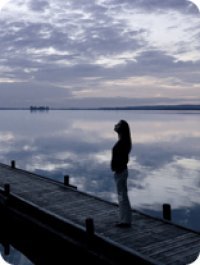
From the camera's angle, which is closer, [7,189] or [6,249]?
[7,189]

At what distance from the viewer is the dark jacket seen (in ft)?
26.5

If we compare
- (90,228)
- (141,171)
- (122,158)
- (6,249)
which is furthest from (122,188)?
(141,171)

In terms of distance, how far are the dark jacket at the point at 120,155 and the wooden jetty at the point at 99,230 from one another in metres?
1.41

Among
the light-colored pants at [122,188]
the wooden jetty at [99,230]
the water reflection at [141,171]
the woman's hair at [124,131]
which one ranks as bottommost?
the water reflection at [141,171]

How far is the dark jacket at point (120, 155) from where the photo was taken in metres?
8.08

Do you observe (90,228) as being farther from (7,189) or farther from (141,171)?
(141,171)

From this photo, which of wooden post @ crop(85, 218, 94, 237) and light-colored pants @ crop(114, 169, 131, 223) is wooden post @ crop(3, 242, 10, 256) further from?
light-colored pants @ crop(114, 169, 131, 223)

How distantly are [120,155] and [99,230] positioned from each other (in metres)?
2.16

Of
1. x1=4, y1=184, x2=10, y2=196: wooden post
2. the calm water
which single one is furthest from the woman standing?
the calm water

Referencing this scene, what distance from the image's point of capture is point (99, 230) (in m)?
8.79

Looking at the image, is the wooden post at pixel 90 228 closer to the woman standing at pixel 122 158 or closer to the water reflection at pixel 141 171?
the woman standing at pixel 122 158

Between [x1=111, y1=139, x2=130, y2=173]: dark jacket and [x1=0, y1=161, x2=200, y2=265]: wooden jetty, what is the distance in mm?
1415

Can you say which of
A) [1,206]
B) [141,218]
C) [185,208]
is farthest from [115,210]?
[185,208]

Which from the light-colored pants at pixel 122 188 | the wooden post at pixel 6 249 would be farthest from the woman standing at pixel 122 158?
the wooden post at pixel 6 249
